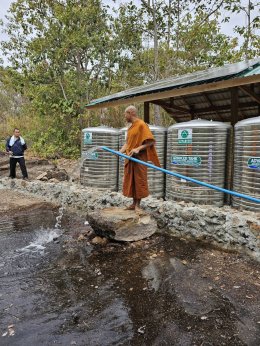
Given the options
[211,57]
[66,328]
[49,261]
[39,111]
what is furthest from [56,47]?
[66,328]

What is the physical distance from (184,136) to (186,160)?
398 millimetres

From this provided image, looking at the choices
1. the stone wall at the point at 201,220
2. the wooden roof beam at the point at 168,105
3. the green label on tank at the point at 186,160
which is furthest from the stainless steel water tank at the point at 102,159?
the green label on tank at the point at 186,160

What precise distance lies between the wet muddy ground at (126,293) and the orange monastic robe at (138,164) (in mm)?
784

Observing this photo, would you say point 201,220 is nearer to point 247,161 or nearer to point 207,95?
point 247,161

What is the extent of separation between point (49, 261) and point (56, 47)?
10.9 metres

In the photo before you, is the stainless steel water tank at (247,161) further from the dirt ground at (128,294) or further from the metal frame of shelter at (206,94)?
the dirt ground at (128,294)

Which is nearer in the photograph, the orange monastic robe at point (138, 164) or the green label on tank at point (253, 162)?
the green label on tank at point (253, 162)

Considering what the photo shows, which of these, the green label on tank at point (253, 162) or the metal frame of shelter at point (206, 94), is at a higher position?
the metal frame of shelter at point (206, 94)

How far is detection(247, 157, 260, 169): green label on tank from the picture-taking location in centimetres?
433

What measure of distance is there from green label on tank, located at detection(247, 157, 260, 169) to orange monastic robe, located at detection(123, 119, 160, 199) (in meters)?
1.34

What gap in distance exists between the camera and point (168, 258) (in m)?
3.98

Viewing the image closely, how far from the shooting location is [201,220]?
447 cm

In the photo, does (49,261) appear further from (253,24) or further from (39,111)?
(253,24)

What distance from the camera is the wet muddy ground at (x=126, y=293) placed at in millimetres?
2516
